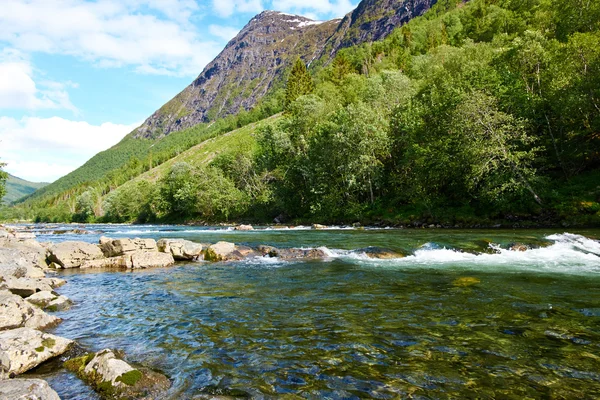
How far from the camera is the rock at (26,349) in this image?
6.63 metres

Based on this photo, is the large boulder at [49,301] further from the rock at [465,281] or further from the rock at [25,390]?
the rock at [465,281]

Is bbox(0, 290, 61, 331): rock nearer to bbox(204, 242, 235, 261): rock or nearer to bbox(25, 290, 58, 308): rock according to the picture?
bbox(25, 290, 58, 308): rock

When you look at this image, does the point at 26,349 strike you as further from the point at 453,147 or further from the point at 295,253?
the point at 453,147

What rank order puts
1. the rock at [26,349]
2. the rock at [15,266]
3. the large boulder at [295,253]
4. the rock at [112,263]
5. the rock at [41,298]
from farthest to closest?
the large boulder at [295,253] → the rock at [112,263] → the rock at [15,266] → the rock at [41,298] → the rock at [26,349]

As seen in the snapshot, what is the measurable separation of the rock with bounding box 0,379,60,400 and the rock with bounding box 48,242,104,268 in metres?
18.6

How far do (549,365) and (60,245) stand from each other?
25355 millimetres

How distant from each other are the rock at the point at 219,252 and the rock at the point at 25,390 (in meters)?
16.8

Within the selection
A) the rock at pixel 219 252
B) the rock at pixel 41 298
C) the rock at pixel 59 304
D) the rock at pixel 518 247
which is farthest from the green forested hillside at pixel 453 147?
the rock at pixel 41 298

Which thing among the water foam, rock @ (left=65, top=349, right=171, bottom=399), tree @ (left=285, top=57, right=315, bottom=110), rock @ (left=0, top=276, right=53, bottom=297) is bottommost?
the water foam

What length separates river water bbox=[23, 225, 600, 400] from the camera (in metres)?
5.96

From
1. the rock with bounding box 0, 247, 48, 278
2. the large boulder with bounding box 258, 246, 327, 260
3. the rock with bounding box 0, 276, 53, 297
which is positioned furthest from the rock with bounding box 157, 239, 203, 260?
the rock with bounding box 0, 276, 53, 297

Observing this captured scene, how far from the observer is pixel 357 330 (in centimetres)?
852

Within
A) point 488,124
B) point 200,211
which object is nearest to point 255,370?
point 488,124

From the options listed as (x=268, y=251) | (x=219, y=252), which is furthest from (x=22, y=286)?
(x=268, y=251)
